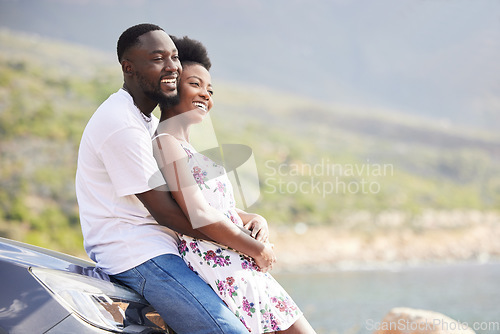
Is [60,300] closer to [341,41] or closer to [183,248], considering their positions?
[183,248]

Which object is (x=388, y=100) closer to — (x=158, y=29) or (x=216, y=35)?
→ (x=216, y=35)

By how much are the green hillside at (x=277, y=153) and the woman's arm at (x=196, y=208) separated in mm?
20396

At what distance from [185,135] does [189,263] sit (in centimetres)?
60

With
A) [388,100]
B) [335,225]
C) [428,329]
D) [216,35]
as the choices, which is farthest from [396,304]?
[216,35]

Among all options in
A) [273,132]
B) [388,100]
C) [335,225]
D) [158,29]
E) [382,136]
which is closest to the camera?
[158,29]

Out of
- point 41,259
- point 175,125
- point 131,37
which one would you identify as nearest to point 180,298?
point 41,259

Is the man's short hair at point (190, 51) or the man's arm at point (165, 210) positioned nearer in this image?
the man's arm at point (165, 210)

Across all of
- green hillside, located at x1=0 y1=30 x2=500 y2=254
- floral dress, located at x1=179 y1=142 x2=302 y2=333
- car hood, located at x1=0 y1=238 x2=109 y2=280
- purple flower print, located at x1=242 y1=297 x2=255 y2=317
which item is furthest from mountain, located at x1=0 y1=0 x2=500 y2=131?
car hood, located at x1=0 y1=238 x2=109 y2=280

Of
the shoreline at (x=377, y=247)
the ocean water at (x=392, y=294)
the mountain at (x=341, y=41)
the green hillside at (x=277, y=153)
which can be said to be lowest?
the shoreline at (x=377, y=247)

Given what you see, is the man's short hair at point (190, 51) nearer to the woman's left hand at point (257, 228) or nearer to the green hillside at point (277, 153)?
the woman's left hand at point (257, 228)

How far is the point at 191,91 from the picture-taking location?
2699mm

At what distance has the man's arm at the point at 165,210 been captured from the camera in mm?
2262

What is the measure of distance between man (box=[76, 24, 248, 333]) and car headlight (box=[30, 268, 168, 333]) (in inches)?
2.0

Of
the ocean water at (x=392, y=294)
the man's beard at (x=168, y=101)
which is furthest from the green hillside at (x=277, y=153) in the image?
the man's beard at (x=168, y=101)
